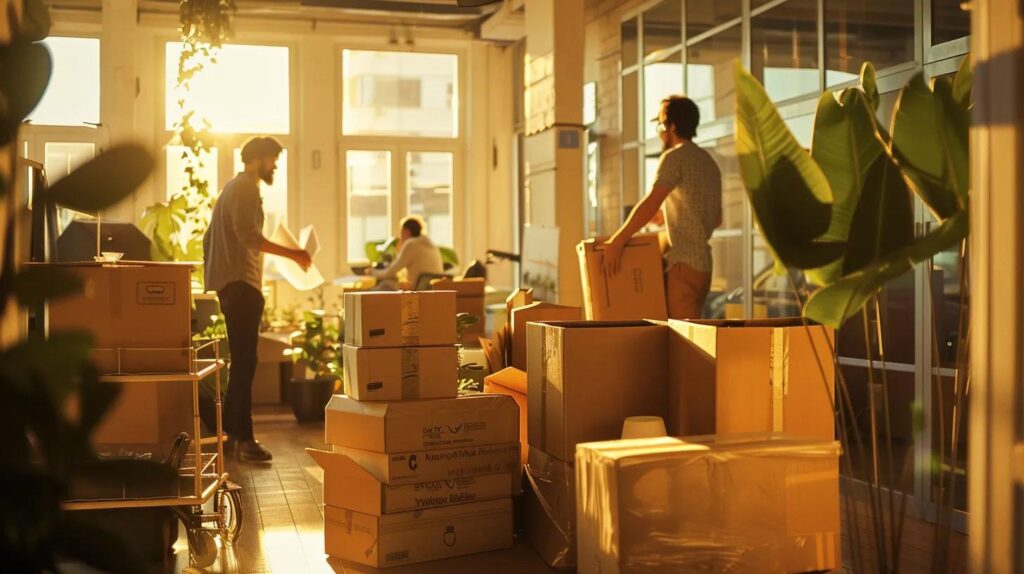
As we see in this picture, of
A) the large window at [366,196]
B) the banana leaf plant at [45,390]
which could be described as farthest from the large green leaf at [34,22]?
the large window at [366,196]

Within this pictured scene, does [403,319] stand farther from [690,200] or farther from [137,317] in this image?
[690,200]

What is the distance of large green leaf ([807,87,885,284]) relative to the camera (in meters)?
2.15

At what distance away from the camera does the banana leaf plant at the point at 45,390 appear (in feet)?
2.08

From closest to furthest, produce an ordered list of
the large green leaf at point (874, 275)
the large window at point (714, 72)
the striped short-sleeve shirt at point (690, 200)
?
1. the large green leaf at point (874, 275)
2. the striped short-sleeve shirt at point (690, 200)
3. the large window at point (714, 72)

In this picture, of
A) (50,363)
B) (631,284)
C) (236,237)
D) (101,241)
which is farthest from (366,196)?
(50,363)

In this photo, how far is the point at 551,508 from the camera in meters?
3.12

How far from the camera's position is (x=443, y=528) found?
10.5 feet

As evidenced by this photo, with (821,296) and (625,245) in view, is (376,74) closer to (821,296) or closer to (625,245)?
(625,245)

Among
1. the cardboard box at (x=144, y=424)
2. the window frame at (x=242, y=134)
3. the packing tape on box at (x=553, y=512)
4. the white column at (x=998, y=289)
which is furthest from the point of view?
the window frame at (x=242, y=134)

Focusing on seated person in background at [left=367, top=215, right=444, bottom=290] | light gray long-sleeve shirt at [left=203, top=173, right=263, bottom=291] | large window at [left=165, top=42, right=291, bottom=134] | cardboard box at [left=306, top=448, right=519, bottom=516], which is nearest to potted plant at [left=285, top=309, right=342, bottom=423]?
seated person in background at [left=367, top=215, right=444, bottom=290]

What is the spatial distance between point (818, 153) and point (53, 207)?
1834 millimetres

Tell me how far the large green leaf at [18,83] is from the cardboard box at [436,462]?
2508 millimetres

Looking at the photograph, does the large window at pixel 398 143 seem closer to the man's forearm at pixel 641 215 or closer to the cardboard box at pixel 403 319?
the man's forearm at pixel 641 215

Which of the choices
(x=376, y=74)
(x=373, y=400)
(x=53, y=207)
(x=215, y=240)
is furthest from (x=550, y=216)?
(x=53, y=207)
